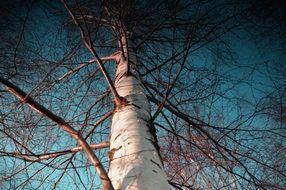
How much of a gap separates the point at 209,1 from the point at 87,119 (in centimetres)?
152

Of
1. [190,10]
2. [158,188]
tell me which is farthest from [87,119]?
[158,188]

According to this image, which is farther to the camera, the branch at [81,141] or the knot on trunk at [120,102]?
the knot on trunk at [120,102]

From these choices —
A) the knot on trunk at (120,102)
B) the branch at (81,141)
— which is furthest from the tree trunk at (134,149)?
the branch at (81,141)

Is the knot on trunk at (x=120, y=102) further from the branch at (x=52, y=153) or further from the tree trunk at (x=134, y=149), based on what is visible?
the branch at (x=52, y=153)

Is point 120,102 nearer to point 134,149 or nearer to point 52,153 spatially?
point 134,149

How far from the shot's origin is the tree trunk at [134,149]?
1.15 meters

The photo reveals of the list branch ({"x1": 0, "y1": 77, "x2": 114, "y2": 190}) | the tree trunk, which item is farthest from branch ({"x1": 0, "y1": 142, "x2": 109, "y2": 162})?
branch ({"x1": 0, "y1": 77, "x2": 114, "y2": 190})

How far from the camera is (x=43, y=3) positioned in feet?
8.20

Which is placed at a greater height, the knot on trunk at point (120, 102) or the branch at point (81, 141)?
the knot on trunk at point (120, 102)

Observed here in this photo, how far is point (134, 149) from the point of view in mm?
1291

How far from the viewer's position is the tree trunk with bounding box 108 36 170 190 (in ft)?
3.76

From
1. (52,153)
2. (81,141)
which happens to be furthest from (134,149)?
(52,153)

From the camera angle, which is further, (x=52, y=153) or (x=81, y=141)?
(x=52, y=153)

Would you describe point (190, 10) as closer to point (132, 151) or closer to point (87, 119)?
point (87, 119)
